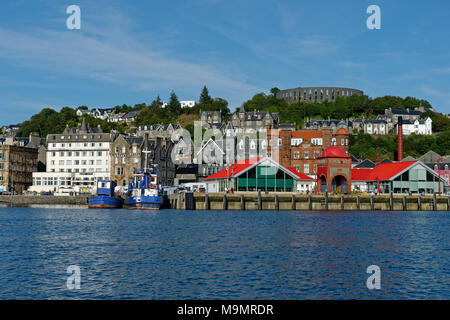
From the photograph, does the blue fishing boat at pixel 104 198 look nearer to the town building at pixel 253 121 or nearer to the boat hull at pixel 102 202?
the boat hull at pixel 102 202

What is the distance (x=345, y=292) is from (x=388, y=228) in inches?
1369

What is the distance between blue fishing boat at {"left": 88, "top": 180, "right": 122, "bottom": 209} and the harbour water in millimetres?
46181

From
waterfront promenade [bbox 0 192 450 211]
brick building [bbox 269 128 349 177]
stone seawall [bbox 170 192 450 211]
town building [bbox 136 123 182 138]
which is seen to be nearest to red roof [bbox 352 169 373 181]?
Answer: brick building [bbox 269 128 349 177]

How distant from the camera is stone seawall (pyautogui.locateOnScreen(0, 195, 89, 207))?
113 metres

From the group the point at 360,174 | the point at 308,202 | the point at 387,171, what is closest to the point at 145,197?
the point at 308,202

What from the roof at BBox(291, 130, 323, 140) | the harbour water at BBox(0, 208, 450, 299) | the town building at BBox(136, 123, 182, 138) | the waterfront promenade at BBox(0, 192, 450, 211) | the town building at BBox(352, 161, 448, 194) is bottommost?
the harbour water at BBox(0, 208, 450, 299)

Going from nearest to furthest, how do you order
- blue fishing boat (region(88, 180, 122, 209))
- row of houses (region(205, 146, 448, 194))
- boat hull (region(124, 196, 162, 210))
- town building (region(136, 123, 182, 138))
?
1. boat hull (region(124, 196, 162, 210))
2. row of houses (region(205, 146, 448, 194))
3. blue fishing boat (region(88, 180, 122, 209))
4. town building (region(136, 123, 182, 138))

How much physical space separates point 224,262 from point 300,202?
59746 millimetres

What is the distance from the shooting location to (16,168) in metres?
139

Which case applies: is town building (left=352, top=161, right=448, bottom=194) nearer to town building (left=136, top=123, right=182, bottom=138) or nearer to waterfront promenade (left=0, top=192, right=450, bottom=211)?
waterfront promenade (left=0, top=192, right=450, bottom=211)

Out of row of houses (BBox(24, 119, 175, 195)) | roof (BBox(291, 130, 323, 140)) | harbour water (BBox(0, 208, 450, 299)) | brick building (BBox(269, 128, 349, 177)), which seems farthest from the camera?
row of houses (BBox(24, 119, 175, 195))

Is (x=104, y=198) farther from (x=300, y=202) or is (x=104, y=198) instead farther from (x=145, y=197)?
(x=300, y=202)

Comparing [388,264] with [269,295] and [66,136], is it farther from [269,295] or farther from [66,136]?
[66,136]
